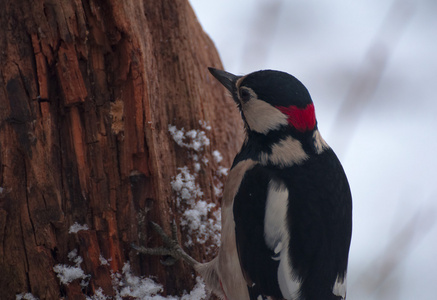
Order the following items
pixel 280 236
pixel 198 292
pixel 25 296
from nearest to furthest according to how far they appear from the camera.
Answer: pixel 25 296
pixel 280 236
pixel 198 292

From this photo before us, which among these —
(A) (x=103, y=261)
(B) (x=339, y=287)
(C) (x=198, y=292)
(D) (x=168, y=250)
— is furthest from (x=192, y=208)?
(B) (x=339, y=287)

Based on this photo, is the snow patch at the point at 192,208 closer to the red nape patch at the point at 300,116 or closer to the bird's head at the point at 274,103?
the bird's head at the point at 274,103

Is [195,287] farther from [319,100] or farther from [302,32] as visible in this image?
[302,32]

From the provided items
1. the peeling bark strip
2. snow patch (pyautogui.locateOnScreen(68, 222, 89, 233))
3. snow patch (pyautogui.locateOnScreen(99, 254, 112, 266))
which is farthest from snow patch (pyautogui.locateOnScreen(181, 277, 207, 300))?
snow patch (pyautogui.locateOnScreen(68, 222, 89, 233))

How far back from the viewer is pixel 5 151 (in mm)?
1988

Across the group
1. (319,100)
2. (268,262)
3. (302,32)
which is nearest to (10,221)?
(268,262)

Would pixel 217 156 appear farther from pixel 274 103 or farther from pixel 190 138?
pixel 274 103

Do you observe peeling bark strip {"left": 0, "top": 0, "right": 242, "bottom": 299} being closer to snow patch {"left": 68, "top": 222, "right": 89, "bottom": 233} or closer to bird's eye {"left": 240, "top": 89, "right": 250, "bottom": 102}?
snow patch {"left": 68, "top": 222, "right": 89, "bottom": 233}

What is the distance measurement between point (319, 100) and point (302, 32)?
712mm

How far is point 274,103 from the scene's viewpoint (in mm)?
2217

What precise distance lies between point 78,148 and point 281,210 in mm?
937

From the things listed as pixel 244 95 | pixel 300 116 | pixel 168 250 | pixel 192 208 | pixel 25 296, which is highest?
pixel 244 95

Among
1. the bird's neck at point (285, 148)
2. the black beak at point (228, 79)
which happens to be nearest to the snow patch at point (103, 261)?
the bird's neck at point (285, 148)

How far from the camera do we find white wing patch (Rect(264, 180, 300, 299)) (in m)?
2.09
